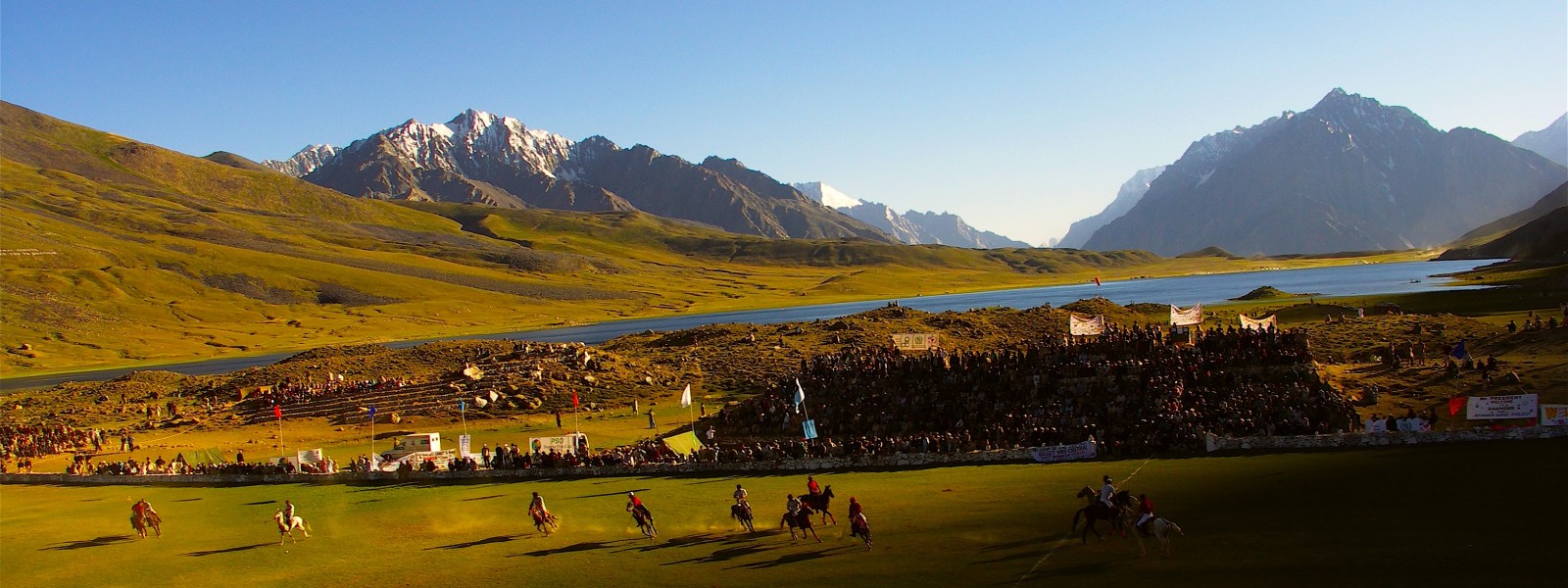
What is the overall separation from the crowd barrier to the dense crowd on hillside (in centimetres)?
106

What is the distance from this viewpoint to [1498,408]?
34719 mm

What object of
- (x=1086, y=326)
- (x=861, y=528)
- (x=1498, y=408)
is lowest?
(x=861, y=528)

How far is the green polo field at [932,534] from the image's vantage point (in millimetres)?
21484

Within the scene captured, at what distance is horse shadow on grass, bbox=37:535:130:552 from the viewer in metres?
32.8

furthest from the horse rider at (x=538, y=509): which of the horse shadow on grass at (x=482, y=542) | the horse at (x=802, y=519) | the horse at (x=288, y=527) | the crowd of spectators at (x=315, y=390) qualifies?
the crowd of spectators at (x=315, y=390)

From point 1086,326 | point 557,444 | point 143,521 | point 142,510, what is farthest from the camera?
point 1086,326

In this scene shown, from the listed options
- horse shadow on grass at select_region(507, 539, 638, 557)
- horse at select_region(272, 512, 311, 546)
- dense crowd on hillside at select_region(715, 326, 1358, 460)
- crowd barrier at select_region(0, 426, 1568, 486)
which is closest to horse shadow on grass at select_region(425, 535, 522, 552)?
horse shadow on grass at select_region(507, 539, 638, 557)

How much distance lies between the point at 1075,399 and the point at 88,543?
130 ft

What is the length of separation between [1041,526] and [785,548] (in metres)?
7.13

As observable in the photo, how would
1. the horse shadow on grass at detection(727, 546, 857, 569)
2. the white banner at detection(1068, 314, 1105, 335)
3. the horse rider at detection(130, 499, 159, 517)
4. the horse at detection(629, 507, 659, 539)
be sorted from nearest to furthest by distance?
1. the horse shadow on grass at detection(727, 546, 857, 569)
2. the horse at detection(629, 507, 659, 539)
3. the horse rider at detection(130, 499, 159, 517)
4. the white banner at detection(1068, 314, 1105, 335)

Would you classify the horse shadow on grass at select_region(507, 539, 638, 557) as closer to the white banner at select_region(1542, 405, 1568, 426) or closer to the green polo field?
the green polo field

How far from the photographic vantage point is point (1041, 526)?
26156 millimetres

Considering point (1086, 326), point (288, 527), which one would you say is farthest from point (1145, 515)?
point (1086, 326)

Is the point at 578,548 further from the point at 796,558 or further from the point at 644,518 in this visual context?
the point at 796,558
